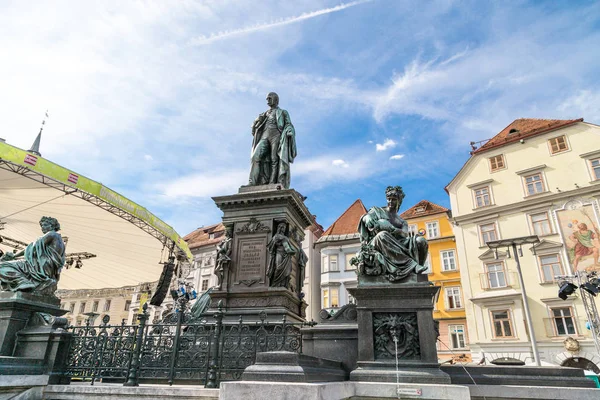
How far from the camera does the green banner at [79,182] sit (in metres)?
15.0

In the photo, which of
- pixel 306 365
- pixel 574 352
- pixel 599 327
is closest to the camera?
pixel 306 365

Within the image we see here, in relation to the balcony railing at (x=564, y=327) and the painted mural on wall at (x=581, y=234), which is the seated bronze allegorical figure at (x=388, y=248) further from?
the painted mural on wall at (x=581, y=234)

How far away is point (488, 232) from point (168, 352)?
87.1 feet

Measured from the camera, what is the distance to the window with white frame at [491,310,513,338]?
24.2 meters

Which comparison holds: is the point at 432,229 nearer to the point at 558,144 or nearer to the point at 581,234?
the point at 558,144

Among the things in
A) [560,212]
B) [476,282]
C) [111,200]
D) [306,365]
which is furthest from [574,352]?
[111,200]

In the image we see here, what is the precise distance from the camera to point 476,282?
26438 mm

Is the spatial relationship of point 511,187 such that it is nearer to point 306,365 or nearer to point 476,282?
point 476,282

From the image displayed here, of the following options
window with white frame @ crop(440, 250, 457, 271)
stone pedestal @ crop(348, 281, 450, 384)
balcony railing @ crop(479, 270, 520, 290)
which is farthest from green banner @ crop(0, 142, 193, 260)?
window with white frame @ crop(440, 250, 457, 271)

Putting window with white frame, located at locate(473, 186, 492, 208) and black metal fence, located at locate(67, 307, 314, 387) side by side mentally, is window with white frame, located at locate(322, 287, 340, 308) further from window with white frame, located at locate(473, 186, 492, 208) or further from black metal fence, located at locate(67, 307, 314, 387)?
black metal fence, located at locate(67, 307, 314, 387)

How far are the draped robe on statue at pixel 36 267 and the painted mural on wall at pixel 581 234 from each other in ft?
86.0

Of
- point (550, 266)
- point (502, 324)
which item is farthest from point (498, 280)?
point (550, 266)

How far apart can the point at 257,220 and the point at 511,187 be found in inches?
989

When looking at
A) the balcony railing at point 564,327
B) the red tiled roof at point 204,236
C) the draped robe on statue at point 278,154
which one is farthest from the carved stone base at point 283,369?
the red tiled roof at point 204,236
